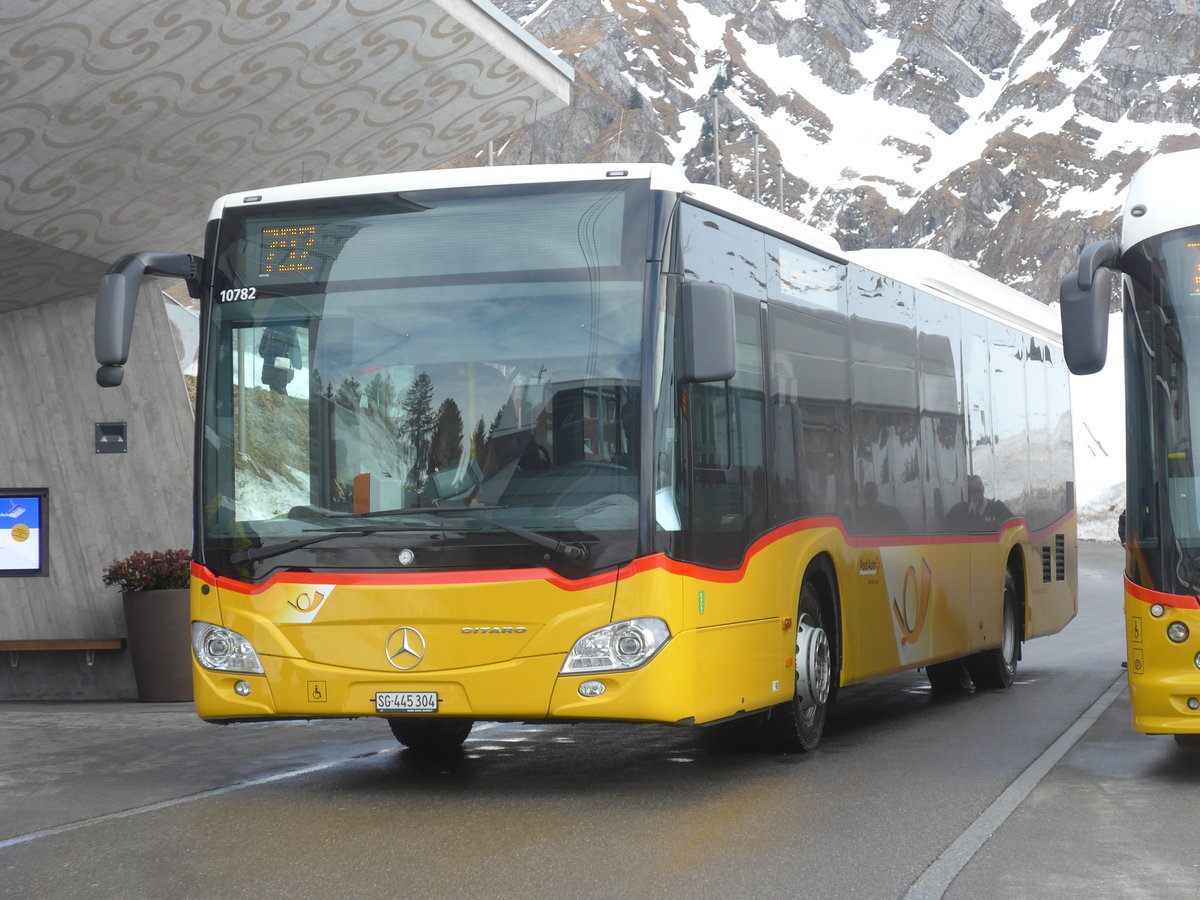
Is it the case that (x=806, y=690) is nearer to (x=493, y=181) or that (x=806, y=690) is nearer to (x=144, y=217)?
(x=493, y=181)

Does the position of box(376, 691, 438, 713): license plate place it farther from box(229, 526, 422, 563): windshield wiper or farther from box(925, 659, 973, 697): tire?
box(925, 659, 973, 697): tire

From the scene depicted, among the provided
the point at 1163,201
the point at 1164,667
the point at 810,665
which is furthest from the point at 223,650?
the point at 1163,201

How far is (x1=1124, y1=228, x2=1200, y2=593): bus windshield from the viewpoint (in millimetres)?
9352

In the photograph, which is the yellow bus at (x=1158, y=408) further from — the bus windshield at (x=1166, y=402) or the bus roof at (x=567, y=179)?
the bus roof at (x=567, y=179)

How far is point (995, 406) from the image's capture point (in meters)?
15.3

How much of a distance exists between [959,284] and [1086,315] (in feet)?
18.2

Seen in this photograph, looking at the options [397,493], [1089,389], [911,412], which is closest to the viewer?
[397,493]

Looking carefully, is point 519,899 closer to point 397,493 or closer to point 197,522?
→ point 397,493

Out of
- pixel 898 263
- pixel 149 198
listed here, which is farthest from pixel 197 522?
pixel 149 198

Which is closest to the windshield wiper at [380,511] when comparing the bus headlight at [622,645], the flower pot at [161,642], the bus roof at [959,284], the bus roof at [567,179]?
the bus headlight at [622,645]

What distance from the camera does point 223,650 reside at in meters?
9.27

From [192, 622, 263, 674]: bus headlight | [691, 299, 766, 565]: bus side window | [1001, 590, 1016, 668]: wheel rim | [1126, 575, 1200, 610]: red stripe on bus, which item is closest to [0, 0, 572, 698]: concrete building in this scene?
[691, 299, 766, 565]: bus side window

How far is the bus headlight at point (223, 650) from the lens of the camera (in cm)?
917

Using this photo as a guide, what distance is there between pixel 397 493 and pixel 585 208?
1660 mm
